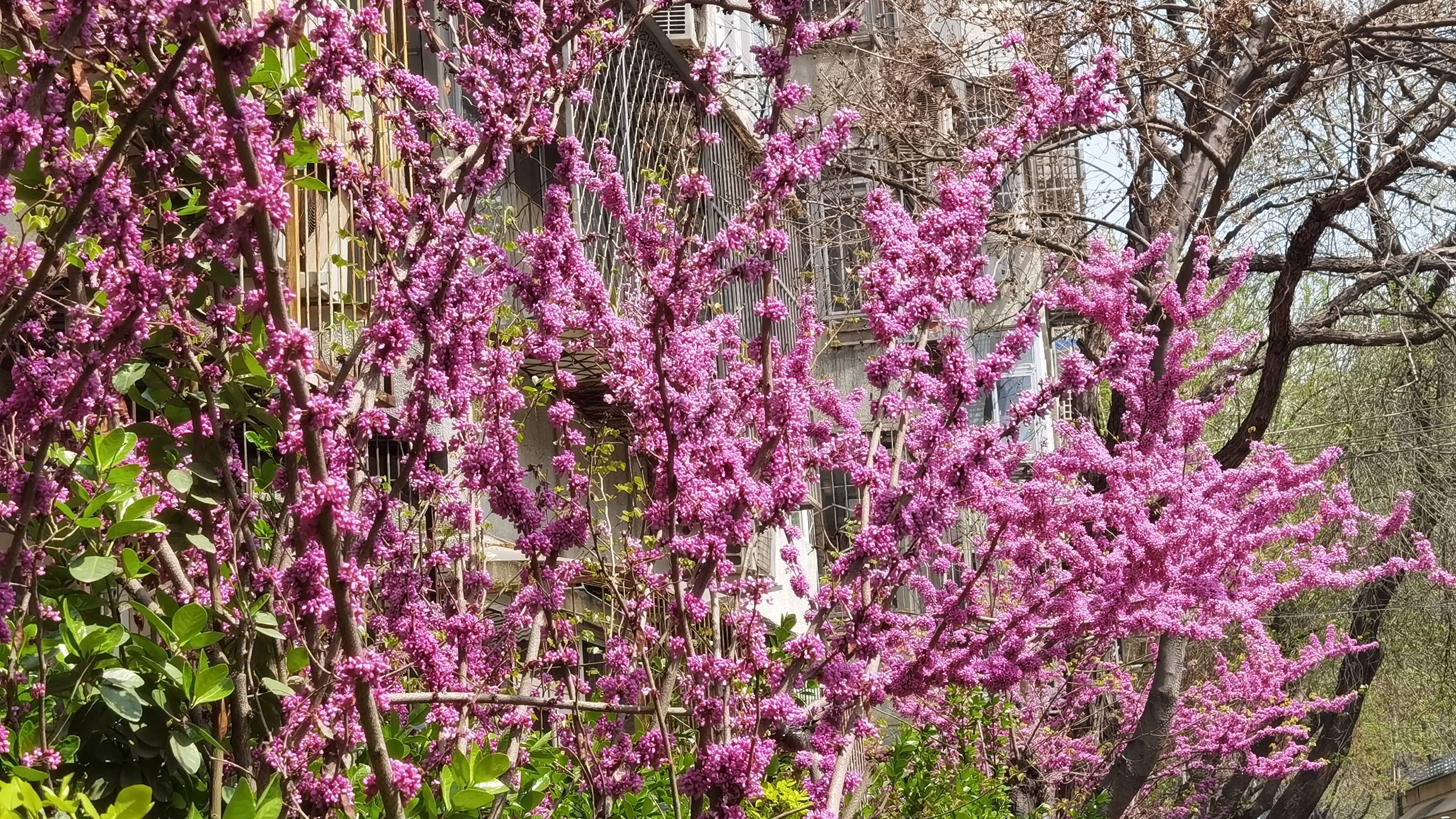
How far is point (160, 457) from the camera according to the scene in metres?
3.56

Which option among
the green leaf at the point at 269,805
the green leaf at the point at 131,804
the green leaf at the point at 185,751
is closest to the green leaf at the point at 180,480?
the green leaf at the point at 185,751

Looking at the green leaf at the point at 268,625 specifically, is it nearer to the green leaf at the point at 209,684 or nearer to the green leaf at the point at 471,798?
the green leaf at the point at 209,684

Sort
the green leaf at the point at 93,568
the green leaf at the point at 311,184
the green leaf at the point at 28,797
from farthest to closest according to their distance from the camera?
1. the green leaf at the point at 311,184
2. the green leaf at the point at 93,568
3. the green leaf at the point at 28,797

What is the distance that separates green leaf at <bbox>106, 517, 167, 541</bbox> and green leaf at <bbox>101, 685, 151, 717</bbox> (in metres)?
0.31

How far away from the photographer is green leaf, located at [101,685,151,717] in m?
3.14

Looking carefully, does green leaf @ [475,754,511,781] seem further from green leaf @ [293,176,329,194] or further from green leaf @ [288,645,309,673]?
green leaf @ [293,176,329,194]

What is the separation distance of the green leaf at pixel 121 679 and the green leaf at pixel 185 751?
0.17 meters

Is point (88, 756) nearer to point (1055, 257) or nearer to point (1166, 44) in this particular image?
point (1055, 257)

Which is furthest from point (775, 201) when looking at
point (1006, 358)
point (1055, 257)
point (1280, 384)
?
point (1280, 384)

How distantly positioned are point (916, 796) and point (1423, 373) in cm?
701

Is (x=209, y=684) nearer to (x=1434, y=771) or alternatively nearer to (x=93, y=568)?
(x=93, y=568)

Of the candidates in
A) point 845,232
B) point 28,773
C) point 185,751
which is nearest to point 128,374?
point 185,751

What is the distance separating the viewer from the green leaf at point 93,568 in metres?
3.09

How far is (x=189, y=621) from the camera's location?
126 inches
